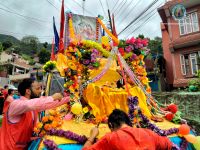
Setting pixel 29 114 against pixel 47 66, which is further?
A: pixel 47 66

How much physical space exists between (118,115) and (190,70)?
16628 millimetres

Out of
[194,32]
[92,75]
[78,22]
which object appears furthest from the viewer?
[194,32]

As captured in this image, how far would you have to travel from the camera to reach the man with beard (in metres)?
2.71

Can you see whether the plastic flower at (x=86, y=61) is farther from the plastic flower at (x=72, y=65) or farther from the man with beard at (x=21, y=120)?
the man with beard at (x=21, y=120)

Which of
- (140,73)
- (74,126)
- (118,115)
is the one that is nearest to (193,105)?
(140,73)

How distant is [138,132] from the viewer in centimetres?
228

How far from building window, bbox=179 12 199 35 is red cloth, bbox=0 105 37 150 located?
53.6 feet

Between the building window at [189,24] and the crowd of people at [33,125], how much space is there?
16105mm

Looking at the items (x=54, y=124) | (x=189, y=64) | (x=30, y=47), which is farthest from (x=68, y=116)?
(x=30, y=47)

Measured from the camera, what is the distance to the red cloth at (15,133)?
2.83 meters

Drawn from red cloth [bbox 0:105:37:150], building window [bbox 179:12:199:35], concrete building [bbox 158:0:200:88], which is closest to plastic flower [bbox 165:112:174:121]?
red cloth [bbox 0:105:37:150]

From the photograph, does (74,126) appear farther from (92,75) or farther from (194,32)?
(194,32)

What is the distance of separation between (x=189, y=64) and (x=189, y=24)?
121 inches

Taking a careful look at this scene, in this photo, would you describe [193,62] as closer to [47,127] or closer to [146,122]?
[146,122]
